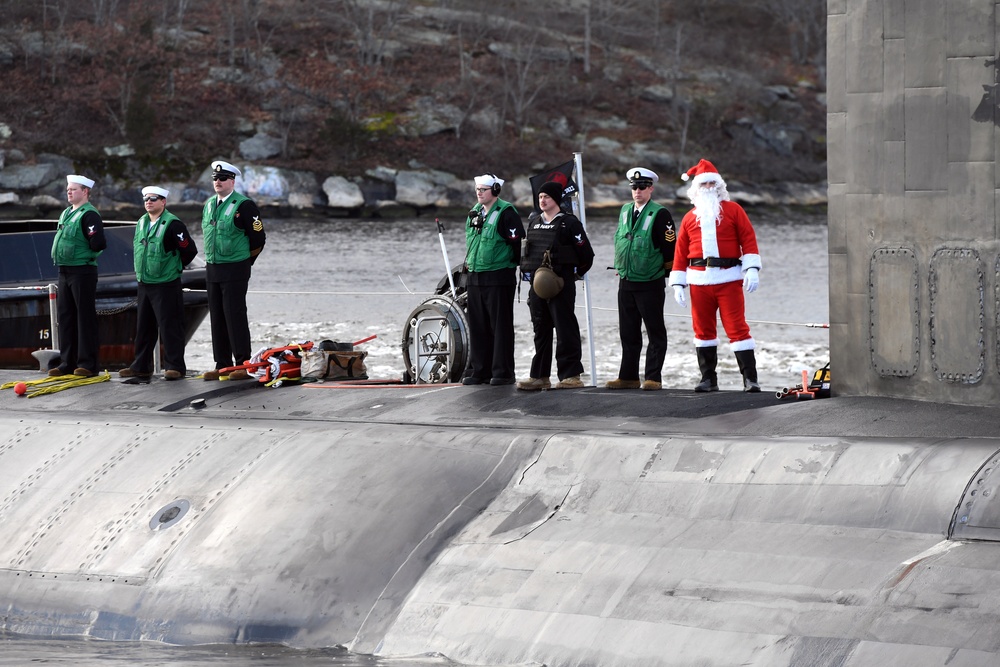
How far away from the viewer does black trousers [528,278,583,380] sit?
36.3 feet

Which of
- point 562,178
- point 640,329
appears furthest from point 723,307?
point 562,178

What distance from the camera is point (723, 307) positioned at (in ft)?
33.3

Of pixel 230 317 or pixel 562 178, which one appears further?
pixel 562 178

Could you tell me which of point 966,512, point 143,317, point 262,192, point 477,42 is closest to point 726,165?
point 477,42

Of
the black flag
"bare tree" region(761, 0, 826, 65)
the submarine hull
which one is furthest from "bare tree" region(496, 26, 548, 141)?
the submarine hull

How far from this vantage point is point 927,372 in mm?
7797

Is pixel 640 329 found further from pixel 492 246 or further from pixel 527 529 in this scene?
pixel 527 529

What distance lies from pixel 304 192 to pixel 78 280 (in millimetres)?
60317

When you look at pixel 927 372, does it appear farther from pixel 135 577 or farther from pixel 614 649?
pixel 135 577

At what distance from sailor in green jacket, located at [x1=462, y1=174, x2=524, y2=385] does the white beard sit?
167cm

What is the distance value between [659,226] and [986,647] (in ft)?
19.4

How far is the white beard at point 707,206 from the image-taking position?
10.1 meters

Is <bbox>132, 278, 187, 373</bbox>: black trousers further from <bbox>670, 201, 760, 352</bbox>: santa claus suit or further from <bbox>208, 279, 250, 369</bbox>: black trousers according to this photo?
<bbox>670, 201, 760, 352</bbox>: santa claus suit

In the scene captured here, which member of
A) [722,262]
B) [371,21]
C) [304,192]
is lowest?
[304,192]
